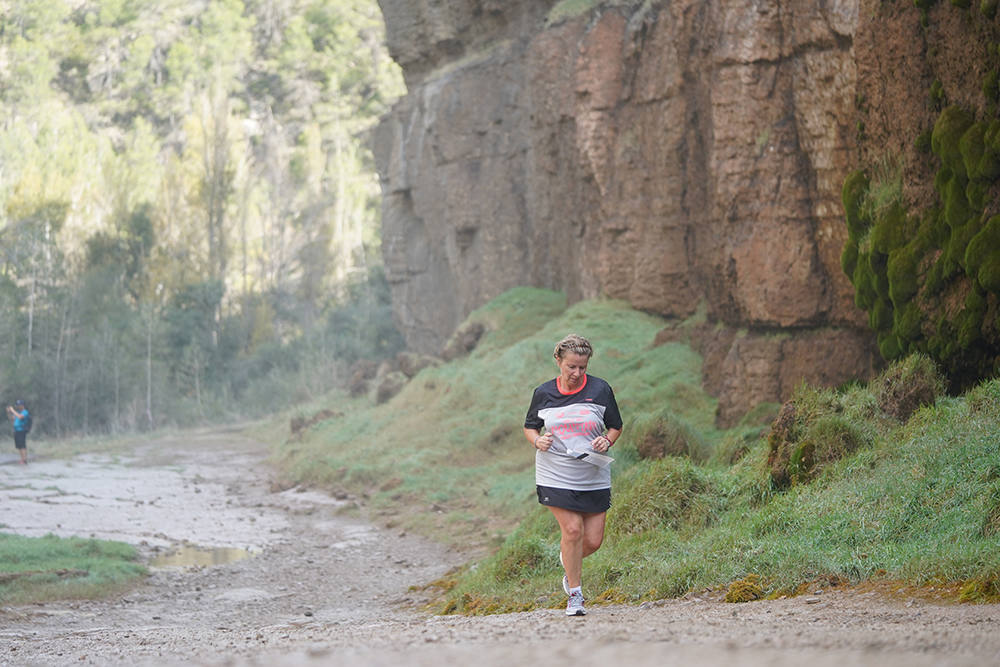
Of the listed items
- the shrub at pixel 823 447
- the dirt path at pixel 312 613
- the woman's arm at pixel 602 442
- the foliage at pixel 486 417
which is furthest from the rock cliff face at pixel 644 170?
the woman's arm at pixel 602 442

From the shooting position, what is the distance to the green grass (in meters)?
10.8

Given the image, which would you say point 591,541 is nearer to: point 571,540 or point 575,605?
point 571,540

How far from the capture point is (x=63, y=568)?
454 inches

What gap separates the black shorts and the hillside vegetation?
1131 millimetres

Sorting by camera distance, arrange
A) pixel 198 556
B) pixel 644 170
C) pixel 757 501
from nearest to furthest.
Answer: pixel 757 501
pixel 198 556
pixel 644 170

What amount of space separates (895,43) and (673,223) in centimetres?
793

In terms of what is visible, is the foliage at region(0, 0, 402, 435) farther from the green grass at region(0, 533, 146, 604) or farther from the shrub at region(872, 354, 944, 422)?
the shrub at region(872, 354, 944, 422)

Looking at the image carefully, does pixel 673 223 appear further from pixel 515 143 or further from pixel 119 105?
pixel 119 105

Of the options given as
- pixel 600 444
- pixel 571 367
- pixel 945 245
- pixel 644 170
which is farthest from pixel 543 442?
pixel 644 170

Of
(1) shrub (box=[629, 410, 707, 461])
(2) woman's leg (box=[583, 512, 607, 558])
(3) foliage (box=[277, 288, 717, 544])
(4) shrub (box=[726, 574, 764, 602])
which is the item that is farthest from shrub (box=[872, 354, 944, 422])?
(2) woman's leg (box=[583, 512, 607, 558])

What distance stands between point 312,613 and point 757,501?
410cm

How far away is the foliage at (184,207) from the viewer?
35938 millimetres

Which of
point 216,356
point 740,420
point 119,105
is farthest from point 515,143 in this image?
point 119,105

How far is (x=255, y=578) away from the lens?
1208 centimetres
